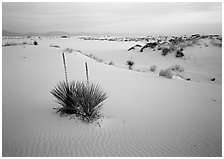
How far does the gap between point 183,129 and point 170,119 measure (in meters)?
0.53

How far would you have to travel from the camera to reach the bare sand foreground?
12.2 ft

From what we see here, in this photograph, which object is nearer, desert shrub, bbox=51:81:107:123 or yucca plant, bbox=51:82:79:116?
desert shrub, bbox=51:81:107:123

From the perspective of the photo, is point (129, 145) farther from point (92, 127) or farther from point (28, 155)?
point (28, 155)

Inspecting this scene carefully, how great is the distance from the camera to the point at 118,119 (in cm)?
485

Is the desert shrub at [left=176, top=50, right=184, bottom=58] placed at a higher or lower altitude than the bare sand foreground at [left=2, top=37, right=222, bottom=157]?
higher

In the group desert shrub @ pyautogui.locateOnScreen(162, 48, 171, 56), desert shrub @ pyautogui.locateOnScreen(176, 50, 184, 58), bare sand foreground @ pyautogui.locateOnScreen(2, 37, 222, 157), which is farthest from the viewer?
desert shrub @ pyautogui.locateOnScreen(162, 48, 171, 56)

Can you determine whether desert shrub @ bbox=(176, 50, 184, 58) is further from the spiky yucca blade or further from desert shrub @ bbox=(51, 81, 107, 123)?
the spiky yucca blade

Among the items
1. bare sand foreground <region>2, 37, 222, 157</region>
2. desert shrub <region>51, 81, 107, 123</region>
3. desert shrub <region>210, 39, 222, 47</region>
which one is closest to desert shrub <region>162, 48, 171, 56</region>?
desert shrub <region>210, 39, 222, 47</region>

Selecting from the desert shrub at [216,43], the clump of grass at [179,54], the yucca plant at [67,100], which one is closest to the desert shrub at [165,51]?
the clump of grass at [179,54]

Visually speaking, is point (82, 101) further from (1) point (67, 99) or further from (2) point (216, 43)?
(2) point (216, 43)

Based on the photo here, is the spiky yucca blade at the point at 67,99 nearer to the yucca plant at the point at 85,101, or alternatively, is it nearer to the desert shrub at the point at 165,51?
the yucca plant at the point at 85,101

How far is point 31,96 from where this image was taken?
19.8ft

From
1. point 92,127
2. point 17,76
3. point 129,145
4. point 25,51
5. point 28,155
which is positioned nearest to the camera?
point 28,155

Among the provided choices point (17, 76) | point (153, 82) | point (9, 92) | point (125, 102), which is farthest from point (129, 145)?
point (17, 76)
